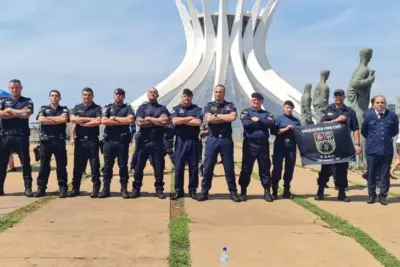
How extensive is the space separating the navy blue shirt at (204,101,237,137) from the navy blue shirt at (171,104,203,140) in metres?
0.12

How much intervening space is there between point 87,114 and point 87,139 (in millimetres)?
336

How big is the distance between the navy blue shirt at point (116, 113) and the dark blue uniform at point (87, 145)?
172mm

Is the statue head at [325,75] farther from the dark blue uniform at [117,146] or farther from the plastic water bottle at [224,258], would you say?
the plastic water bottle at [224,258]

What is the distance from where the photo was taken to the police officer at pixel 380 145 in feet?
19.0

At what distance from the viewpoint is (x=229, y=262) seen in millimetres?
3250

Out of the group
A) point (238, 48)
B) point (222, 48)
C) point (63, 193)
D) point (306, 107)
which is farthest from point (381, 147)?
point (238, 48)

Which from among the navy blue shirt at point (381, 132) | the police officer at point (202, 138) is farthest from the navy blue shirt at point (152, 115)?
the navy blue shirt at point (381, 132)

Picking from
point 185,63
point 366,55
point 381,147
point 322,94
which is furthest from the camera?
point 185,63

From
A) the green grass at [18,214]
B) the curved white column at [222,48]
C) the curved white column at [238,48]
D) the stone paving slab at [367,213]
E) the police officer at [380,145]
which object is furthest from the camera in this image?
the curved white column at [222,48]

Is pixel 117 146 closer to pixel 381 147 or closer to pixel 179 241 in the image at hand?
pixel 179 241

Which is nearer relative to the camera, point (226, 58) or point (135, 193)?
point (135, 193)

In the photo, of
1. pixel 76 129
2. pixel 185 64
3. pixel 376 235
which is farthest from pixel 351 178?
pixel 185 64

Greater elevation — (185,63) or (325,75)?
(185,63)

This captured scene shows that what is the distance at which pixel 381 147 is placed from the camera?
582 centimetres
